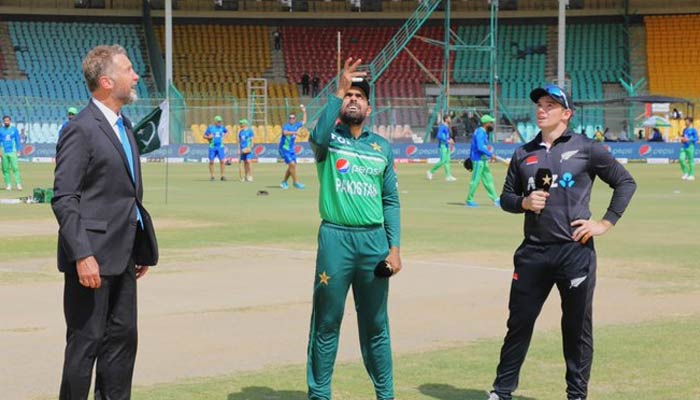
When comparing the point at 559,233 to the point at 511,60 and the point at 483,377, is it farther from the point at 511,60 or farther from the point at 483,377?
the point at 511,60

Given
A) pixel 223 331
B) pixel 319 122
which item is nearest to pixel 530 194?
pixel 319 122

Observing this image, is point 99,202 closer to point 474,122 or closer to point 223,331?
→ point 223,331

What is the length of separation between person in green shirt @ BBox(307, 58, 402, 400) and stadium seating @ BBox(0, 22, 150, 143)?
5239cm

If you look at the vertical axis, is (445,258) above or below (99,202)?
below

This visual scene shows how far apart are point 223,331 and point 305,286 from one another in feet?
10.2

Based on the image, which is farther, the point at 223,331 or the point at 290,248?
the point at 290,248

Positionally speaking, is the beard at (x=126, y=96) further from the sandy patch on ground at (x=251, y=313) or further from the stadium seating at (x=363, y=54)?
the stadium seating at (x=363, y=54)

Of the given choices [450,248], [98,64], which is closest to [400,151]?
[450,248]

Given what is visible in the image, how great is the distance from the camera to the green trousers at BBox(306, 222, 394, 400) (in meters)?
7.73

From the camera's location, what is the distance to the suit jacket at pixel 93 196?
6652mm

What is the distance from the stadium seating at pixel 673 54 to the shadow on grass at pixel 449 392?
5977 centimetres

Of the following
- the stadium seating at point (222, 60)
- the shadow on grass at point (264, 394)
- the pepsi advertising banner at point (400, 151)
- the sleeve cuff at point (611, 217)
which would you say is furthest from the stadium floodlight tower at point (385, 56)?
the sleeve cuff at point (611, 217)

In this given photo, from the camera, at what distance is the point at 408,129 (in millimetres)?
59844

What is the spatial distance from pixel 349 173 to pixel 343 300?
0.82 meters
